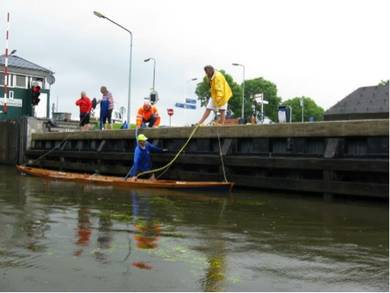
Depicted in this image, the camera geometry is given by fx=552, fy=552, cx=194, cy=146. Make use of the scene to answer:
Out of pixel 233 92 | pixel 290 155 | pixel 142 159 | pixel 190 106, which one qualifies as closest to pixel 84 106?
pixel 142 159

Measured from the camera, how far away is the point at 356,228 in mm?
6781

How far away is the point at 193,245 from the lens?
5.50 metres

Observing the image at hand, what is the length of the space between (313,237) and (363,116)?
59.3 feet

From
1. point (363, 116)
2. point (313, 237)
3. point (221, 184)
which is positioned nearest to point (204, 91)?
point (363, 116)

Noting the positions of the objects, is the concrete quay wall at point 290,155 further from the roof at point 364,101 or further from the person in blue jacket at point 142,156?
the roof at point 364,101

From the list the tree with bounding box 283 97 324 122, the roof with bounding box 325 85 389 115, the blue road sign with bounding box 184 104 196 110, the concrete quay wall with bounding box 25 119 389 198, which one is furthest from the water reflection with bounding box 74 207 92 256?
the tree with bounding box 283 97 324 122

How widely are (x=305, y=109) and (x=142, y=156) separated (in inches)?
3368

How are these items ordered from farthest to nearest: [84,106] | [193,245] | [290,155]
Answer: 1. [84,106]
2. [290,155]
3. [193,245]

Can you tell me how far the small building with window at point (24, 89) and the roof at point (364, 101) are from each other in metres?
13.3

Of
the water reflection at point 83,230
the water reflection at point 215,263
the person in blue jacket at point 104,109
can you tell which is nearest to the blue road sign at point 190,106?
the person in blue jacket at point 104,109

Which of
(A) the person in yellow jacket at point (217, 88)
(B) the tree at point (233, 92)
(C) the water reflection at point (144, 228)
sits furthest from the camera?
(B) the tree at point (233, 92)

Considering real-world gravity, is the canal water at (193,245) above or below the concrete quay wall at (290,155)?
below

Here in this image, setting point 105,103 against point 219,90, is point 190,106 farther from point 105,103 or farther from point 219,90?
point 219,90

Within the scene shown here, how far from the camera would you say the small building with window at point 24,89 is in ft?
77.6
